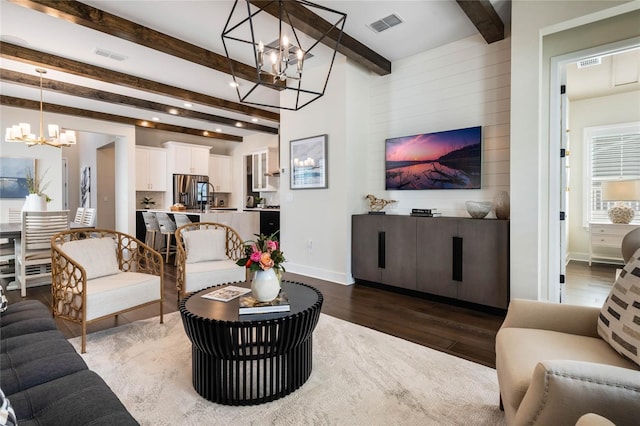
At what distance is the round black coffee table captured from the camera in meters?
1.80

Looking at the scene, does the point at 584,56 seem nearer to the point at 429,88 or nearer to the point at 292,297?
the point at 429,88

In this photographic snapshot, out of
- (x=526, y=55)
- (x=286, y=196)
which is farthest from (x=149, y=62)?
(x=526, y=55)

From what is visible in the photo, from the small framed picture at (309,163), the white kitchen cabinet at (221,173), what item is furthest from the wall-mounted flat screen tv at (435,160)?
Result: the white kitchen cabinet at (221,173)

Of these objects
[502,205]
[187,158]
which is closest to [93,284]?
[502,205]

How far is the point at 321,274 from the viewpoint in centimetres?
477

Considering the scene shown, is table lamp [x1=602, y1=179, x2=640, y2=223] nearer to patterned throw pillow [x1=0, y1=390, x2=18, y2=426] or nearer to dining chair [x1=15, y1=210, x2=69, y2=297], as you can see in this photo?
patterned throw pillow [x1=0, y1=390, x2=18, y2=426]

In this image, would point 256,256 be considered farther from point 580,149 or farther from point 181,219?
point 580,149

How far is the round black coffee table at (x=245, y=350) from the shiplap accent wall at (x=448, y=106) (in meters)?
2.76

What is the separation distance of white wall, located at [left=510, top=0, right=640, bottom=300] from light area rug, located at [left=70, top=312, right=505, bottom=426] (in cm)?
136

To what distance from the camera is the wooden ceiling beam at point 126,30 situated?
301 centimetres

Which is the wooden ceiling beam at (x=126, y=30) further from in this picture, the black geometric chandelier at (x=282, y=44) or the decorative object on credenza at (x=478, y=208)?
the decorative object on credenza at (x=478, y=208)

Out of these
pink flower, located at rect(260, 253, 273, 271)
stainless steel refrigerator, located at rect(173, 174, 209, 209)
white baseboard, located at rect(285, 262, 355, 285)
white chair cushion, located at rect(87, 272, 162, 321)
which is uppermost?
stainless steel refrigerator, located at rect(173, 174, 209, 209)

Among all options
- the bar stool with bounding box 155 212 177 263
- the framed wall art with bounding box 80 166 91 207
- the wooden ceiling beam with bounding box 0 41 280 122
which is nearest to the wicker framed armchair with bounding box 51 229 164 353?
the wooden ceiling beam with bounding box 0 41 280 122

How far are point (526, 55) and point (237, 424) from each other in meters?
3.71
